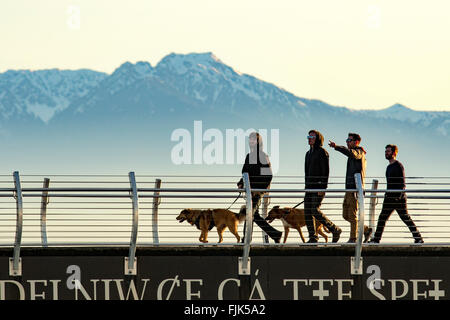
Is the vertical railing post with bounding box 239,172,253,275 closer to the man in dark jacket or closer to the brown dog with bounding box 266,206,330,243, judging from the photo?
the man in dark jacket

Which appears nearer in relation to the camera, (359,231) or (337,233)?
(359,231)

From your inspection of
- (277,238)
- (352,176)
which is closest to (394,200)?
(352,176)

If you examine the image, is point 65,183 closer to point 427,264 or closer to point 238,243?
point 238,243

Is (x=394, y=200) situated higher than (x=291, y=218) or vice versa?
(x=394, y=200)

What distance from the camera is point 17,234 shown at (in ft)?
63.6

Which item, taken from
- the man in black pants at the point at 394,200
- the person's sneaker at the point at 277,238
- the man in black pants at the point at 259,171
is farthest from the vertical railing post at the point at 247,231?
the man in black pants at the point at 394,200

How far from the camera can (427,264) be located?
20250mm

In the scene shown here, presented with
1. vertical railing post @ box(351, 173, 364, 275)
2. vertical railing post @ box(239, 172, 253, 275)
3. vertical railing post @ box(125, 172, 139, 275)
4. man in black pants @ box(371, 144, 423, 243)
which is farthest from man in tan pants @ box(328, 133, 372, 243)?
vertical railing post @ box(125, 172, 139, 275)

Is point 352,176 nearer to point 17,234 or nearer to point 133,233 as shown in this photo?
point 133,233

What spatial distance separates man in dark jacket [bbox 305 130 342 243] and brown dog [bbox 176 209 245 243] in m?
1.11

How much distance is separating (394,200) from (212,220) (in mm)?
2944

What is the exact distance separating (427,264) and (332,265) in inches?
57.7

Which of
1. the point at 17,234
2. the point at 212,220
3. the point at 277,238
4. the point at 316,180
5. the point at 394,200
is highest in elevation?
the point at 316,180
